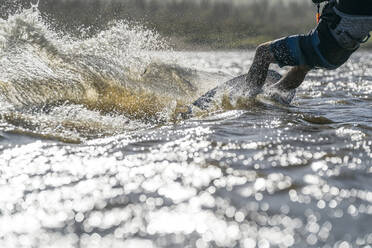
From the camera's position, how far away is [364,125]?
445 cm

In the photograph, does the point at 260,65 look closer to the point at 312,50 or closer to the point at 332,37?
the point at 312,50

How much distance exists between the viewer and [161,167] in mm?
2979

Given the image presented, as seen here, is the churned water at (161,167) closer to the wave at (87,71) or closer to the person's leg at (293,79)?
the wave at (87,71)

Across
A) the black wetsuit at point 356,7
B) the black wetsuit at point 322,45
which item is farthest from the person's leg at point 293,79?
the black wetsuit at point 356,7

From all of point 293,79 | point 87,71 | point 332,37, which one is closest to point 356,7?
point 332,37

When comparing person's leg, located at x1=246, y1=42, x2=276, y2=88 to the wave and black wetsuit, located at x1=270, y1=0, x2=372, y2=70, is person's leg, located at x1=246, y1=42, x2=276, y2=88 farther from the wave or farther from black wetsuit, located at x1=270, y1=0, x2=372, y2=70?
the wave

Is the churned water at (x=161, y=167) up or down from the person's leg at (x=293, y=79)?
down

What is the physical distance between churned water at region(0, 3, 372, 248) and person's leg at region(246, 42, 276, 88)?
296 millimetres

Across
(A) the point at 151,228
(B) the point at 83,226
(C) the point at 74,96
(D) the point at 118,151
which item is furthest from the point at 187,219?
(C) the point at 74,96

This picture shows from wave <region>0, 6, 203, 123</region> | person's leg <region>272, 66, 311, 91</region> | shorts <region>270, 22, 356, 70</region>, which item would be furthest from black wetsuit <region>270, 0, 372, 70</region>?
wave <region>0, 6, 203, 123</region>

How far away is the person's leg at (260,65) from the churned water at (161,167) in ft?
0.97

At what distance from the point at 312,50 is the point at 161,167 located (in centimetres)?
312

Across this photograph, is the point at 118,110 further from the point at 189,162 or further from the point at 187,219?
the point at 187,219

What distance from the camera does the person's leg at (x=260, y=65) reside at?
561cm
